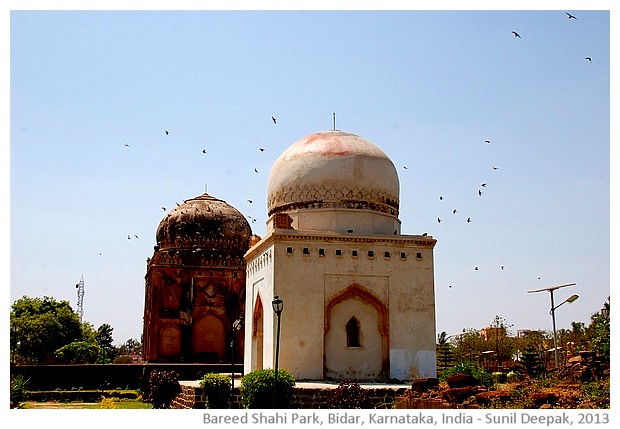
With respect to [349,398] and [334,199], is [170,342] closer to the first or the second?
[334,199]

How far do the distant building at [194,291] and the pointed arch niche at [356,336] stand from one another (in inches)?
493

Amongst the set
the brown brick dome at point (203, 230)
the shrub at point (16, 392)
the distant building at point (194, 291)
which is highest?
the brown brick dome at point (203, 230)

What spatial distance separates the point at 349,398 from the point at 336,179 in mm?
7393

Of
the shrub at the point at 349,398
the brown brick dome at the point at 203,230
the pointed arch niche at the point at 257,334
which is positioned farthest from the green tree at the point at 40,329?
the shrub at the point at 349,398

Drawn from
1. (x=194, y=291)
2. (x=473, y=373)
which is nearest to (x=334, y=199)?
(x=473, y=373)

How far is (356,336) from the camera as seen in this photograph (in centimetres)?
2088

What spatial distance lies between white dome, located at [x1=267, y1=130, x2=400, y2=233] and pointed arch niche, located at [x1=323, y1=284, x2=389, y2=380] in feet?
7.23

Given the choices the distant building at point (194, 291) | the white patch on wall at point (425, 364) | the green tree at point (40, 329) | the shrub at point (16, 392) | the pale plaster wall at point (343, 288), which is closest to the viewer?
the shrub at point (16, 392)

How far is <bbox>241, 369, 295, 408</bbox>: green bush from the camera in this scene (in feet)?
55.7

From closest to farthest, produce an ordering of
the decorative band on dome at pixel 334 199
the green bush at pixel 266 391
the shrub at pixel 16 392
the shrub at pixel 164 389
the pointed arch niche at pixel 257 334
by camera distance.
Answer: the green bush at pixel 266 391
the shrub at pixel 16 392
the shrub at pixel 164 389
the decorative band on dome at pixel 334 199
the pointed arch niche at pixel 257 334

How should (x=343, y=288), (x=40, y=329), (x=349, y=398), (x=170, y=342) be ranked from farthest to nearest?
(x=40, y=329), (x=170, y=342), (x=343, y=288), (x=349, y=398)

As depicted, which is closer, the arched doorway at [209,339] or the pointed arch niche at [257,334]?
the pointed arch niche at [257,334]

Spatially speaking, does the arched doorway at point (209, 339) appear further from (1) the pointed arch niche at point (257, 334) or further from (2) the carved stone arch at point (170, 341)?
(1) the pointed arch niche at point (257, 334)

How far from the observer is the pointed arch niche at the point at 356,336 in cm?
2048
